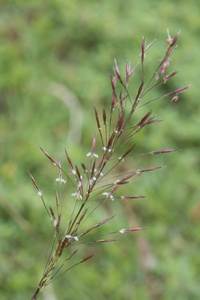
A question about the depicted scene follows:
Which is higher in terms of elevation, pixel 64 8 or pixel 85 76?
pixel 64 8

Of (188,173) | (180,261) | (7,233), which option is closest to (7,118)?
(7,233)

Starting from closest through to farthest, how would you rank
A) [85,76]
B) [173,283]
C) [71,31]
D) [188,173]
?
[173,283] < [188,173] < [85,76] < [71,31]

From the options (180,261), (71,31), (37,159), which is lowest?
(180,261)

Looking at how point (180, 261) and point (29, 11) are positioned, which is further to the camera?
point (29, 11)

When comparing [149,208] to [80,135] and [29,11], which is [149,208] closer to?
[80,135]

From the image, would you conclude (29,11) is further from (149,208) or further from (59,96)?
(149,208)

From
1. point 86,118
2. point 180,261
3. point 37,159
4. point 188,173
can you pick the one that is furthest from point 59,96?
point 180,261

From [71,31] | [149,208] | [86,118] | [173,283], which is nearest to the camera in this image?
[173,283]
